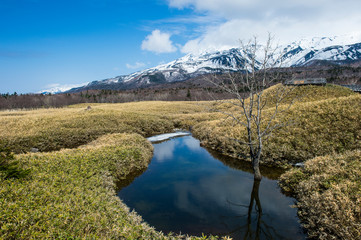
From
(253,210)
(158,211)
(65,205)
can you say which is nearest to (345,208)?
(253,210)

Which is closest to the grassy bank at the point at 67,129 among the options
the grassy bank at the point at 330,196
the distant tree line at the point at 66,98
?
the grassy bank at the point at 330,196

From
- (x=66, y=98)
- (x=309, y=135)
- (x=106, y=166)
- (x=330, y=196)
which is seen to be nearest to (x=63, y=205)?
(x=106, y=166)

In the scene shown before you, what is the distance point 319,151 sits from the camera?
1698 cm

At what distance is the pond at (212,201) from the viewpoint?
32.0 feet

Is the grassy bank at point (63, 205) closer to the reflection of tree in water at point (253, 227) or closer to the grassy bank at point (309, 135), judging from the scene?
the reflection of tree in water at point (253, 227)

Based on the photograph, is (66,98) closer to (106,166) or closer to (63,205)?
(106,166)

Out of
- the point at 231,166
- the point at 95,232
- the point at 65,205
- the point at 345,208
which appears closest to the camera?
the point at 95,232

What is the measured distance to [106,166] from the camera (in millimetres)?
15172

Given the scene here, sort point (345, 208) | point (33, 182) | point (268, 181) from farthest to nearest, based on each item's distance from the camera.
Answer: point (268, 181) → point (33, 182) → point (345, 208)

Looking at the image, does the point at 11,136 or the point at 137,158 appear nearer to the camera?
the point at 137,158

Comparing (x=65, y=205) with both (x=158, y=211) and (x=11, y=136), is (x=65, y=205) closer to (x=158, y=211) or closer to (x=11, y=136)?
(x=158, y=211)

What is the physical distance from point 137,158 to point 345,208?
49.7 feet

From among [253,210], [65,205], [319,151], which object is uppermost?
[65,205]

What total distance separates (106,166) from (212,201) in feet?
28.2
